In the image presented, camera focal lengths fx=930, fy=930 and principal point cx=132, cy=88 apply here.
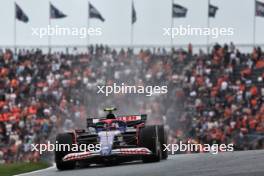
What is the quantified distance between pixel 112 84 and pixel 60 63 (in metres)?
2.63

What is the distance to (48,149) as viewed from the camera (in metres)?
25.9

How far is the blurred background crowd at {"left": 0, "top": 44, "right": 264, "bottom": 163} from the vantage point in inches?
1026

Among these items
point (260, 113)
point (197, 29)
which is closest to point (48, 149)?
point (260, 113)

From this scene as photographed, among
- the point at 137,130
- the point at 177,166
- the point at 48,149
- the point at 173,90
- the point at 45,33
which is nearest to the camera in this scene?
the point at 177,166

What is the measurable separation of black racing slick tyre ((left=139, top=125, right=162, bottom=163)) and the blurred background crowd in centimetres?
743

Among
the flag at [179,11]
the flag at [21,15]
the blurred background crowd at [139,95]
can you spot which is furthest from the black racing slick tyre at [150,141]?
the flag at [21,15]

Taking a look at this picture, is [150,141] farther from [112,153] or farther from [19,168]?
[19,168]

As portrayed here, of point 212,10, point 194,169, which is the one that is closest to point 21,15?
point 212,10

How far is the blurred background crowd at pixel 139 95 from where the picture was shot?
85.5 ft

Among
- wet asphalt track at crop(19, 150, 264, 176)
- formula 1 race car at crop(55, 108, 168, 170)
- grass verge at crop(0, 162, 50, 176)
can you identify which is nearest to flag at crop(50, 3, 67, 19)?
grass verge at crop(0, 162, 50, 176)

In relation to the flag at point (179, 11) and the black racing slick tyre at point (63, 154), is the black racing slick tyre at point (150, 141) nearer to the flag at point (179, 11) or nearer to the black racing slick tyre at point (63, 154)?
the black racing slick tyre at point (63, 154)

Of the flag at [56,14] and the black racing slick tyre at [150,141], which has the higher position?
the flag at [56,14]

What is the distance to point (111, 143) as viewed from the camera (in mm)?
17938

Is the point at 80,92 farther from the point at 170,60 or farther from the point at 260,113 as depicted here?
the point at 260,113
